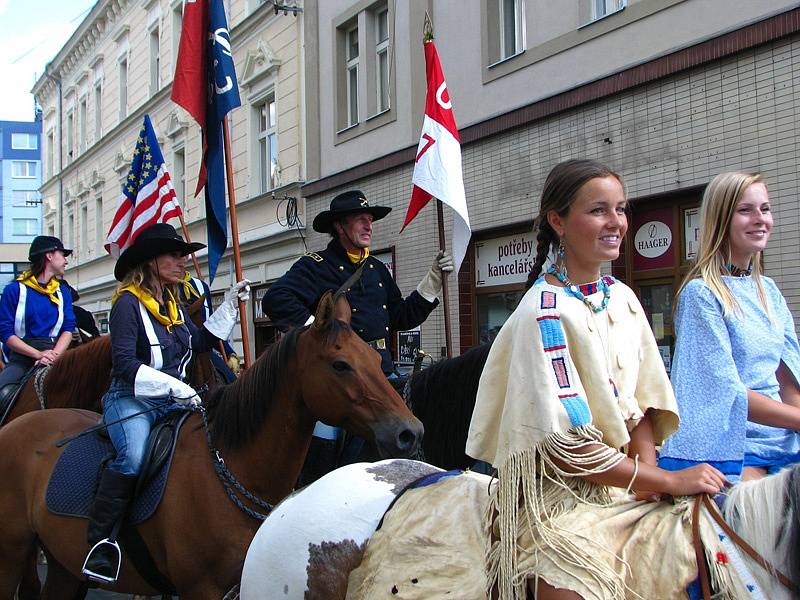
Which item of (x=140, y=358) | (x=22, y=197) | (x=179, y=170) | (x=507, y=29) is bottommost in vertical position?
(x=140, y=358)

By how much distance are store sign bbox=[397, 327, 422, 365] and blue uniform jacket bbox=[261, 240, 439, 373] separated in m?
6.44

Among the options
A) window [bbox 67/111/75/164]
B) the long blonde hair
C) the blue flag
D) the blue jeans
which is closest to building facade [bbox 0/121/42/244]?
window [bbox 67/111/75/164]

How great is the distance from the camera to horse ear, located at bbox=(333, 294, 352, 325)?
137 inches

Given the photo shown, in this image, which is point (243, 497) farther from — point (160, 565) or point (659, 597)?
point (659, 597)

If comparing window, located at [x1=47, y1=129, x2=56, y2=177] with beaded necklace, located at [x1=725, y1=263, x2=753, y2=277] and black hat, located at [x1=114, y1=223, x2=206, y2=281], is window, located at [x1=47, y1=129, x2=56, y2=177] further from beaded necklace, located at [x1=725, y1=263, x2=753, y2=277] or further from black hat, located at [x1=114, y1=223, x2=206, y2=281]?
beaded necklace, located at [x1=725, y1=263, x2=753, y2=277]

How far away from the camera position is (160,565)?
358cm

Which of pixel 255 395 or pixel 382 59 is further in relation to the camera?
pixel 382 59

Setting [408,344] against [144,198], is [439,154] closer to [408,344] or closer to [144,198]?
[144,198]

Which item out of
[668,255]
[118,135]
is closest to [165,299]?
[668,255]

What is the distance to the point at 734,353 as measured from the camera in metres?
2.51

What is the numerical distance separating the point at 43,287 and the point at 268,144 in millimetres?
9220

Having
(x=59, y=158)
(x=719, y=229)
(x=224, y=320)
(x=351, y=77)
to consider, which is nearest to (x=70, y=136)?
(x=59, y=158)

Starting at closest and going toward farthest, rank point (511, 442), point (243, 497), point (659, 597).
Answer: point (659, 597) < point (511, 442) < point (243, 497)

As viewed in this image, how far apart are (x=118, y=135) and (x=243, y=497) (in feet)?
74.9
